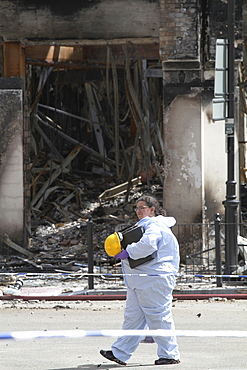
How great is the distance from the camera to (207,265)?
14461 millimetres

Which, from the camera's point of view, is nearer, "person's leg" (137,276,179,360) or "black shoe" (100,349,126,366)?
"person's leg" (137,276,179,360)

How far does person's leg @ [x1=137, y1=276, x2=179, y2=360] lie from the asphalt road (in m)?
0.16

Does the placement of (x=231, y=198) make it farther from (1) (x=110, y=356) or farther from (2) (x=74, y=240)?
(1) (x=110, y=356)

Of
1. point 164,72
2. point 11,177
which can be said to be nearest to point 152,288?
point 164,72

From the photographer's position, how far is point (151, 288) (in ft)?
23.5

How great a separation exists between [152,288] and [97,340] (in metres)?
1.70

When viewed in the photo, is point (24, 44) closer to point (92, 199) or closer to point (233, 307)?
point (92, 199)

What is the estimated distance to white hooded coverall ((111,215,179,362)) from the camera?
7152 mm

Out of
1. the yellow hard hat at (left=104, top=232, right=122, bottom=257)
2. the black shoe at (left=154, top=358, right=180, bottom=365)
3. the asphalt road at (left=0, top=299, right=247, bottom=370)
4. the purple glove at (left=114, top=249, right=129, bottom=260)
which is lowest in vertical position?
the asphalt road at (left=0, top=299, right=247, bottom=370)

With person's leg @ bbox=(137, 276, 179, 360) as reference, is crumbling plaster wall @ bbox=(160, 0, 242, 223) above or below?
above

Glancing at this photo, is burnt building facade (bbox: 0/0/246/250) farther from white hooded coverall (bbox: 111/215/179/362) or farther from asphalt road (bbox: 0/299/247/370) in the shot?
white hooded coverall (bbox: 111/215/179/362)

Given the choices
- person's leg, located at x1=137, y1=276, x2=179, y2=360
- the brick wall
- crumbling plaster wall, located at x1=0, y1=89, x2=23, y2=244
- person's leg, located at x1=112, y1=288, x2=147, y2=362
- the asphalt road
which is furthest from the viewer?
crumbling plaster wall, located at x1=0, y1=89, x2=23, y2=244

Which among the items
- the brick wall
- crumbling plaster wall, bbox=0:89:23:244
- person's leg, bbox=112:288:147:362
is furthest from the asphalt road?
the brick wall

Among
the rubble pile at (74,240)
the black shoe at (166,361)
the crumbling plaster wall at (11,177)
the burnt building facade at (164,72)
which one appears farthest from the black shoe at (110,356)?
the crumbling plaster wall at (11,177)
